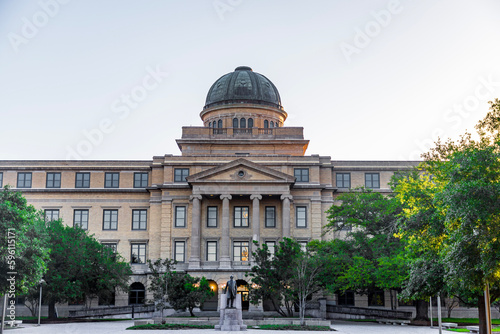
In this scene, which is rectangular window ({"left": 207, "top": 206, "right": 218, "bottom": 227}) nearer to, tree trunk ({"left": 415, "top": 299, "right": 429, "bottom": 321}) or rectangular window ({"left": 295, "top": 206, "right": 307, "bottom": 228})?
rectangular window ({"left": 295, "top": 206, "right": 307, "bottom": 228})

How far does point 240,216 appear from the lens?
223 feet

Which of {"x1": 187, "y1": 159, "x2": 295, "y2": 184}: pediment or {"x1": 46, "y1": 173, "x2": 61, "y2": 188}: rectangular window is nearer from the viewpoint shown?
{"x1": 187, "y1": 159, "x2": 295, "y2": 184}: pediment

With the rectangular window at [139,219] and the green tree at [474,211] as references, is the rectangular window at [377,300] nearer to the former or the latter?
the rectangular window at [139,219]

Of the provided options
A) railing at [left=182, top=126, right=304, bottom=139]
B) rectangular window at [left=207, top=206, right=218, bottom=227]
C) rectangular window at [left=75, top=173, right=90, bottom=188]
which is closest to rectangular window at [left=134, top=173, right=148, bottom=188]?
rectangular window at [left=75, top=173, right=90, bottom=188]

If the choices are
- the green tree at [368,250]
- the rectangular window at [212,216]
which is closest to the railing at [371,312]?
the green tree at [368,250]

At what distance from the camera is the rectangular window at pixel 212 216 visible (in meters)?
67.9

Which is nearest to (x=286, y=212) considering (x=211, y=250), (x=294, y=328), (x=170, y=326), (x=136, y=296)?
(x=211, y=250)

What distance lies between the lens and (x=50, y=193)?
70062 millimetres

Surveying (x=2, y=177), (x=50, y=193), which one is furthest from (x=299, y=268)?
(x=2, y=177)

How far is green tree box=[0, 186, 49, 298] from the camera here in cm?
3012

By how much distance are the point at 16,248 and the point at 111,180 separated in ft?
133

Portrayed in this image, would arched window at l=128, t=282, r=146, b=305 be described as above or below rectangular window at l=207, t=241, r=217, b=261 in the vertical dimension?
below

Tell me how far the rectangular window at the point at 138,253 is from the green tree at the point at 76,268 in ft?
34.5

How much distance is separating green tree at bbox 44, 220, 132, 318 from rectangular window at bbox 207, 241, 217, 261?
464 inches
